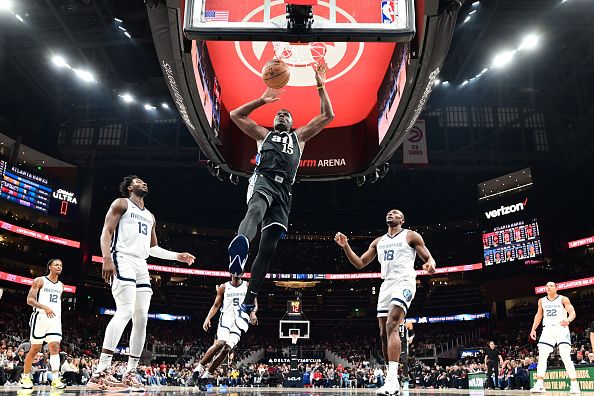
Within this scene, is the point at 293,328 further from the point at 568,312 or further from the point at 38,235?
the point at 568,312

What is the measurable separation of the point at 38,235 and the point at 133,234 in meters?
24.4

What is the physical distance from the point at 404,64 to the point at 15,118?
77.1ft

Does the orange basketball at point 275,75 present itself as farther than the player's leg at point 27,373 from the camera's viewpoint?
No

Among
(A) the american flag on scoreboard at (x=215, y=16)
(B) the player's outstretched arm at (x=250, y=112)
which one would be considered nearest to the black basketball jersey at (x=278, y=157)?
(B) the player's outstretched arm at (x=250, y=112)

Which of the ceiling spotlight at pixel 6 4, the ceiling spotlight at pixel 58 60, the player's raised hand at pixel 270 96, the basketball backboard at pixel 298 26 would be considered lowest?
the player's raised hand at pixel 270 96

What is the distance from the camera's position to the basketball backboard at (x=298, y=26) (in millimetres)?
4582

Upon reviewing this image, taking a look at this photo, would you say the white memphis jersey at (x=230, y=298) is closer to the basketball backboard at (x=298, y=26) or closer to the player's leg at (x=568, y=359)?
the basketball backboard at (x=298, y=26)

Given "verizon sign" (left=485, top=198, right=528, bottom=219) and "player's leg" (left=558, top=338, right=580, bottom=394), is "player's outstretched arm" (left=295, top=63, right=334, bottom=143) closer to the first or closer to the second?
"player's leg" (left=558, top=338, right=580, bottom=394)

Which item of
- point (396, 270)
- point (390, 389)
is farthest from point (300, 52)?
point (390, 389)

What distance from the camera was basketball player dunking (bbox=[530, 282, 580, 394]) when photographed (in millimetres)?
8953

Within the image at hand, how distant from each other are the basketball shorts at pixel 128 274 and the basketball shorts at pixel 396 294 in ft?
8.33

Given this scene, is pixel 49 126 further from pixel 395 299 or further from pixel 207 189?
pixel 395 299

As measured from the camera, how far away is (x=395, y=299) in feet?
18.1

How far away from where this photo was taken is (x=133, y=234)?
5223 mm
